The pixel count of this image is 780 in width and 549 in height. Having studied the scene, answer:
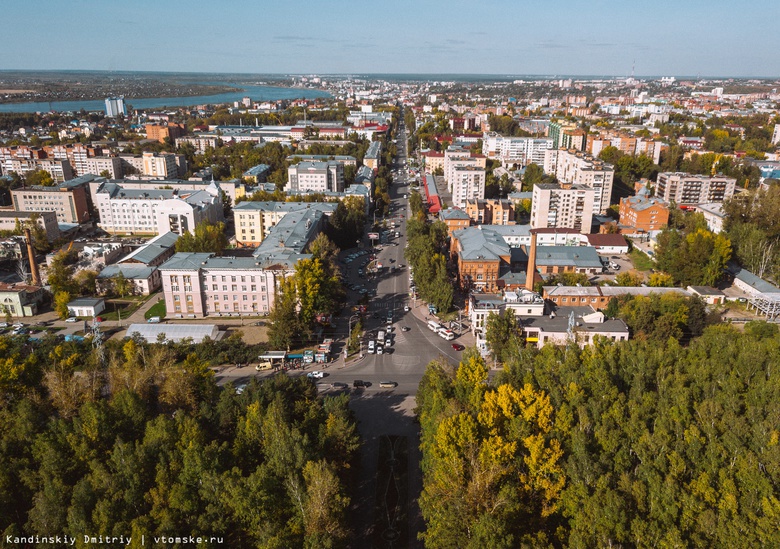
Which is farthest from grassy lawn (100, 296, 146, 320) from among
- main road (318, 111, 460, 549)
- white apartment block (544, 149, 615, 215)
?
white apartment block (544, 149, 615, 215)

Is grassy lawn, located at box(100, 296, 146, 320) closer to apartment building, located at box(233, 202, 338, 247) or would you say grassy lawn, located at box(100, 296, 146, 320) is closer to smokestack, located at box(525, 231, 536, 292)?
apartment building, located at box(233, 202, 338, 247)

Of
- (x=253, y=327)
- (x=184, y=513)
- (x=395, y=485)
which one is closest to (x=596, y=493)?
(x=395, y=485)

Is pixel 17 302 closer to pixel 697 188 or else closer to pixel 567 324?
pixel 567 324

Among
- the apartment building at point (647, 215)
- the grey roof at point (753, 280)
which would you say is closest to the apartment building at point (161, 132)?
the apartment building at point (647, 215)

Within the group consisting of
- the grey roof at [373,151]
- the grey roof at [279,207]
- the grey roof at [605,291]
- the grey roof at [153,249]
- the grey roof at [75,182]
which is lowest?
the grey roof at [605,291]

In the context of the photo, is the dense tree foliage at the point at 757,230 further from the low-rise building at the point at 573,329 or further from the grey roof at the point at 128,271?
the grey roof at the point at 128,271
